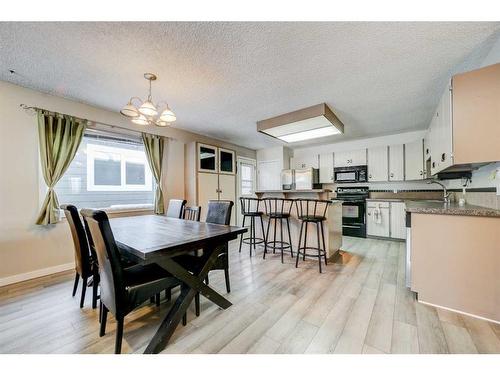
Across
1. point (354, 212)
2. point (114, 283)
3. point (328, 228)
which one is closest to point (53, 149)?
point (114, 283)

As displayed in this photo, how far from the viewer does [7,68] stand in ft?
6.72

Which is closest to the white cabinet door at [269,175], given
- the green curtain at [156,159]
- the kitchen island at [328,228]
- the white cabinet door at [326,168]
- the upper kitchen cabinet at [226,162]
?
the white cabinet door at [326,168]

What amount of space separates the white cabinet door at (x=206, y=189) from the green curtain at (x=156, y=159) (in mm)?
750


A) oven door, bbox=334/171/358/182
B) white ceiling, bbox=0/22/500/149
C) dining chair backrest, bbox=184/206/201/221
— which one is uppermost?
white ceiling, bbox=0/22/500/149

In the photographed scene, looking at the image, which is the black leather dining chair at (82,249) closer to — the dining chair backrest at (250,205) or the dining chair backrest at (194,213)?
the dining chair backrest at (194,213)

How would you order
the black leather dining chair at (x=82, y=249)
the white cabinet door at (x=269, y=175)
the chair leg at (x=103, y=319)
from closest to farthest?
the chair leg at (x=103, y=319) → the black leather dining chair at (x=82, y=249) → the white cabinet door at (x=269, y=175)

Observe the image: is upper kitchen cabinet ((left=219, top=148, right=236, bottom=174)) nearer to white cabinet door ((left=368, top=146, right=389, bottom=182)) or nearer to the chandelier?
the chandelier

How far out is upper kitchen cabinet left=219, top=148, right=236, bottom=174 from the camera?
460 cm

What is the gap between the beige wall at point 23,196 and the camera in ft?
7.61

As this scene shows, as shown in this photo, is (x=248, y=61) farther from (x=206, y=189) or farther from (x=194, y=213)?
(x=206, y=189)

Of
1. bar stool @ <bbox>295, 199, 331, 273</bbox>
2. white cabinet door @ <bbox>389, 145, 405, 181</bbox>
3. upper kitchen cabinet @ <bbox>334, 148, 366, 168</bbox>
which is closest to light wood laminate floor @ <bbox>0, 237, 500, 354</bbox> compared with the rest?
bar stool @ <bbox>295, 199, 331, 273</bbox>

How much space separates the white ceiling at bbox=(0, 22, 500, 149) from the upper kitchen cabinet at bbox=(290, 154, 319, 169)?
2.41 metres
